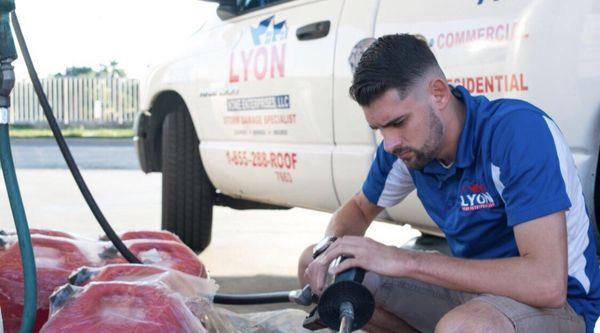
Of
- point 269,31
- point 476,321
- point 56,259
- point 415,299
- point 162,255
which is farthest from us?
point 269,31

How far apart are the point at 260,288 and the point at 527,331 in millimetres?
2404

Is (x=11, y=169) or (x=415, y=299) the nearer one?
(x=11, y=169)

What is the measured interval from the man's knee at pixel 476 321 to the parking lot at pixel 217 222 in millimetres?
1792

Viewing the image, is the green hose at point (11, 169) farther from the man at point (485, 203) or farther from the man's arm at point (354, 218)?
the man's arm at point (354, 218)

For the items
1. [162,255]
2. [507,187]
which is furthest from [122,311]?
[507,187]

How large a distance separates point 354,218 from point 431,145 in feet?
2.12

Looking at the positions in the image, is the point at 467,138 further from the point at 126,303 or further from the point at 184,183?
the point at 184,183

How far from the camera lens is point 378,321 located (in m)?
2.85

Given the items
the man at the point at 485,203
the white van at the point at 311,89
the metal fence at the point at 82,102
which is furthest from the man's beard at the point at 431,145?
the metal fence at the point at 82,102

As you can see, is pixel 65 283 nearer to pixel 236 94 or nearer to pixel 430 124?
pixel 430 124

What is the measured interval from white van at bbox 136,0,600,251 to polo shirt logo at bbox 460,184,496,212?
665 mm

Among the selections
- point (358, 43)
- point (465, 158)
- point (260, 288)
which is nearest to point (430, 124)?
point (465, 158)

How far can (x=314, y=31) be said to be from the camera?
4.14m

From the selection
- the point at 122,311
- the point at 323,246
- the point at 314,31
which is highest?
the point at 314,31
